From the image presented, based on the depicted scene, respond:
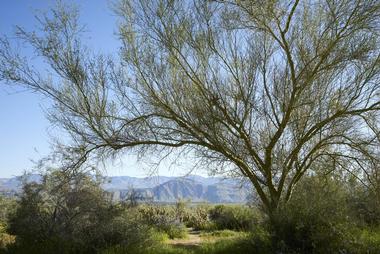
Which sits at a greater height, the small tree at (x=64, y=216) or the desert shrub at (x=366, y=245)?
the small tree at (x=64, y=216)

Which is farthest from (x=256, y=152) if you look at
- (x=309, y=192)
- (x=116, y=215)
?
(x=116, y=215)

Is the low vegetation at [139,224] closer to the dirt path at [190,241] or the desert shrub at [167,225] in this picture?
the dirt path at [190,241]

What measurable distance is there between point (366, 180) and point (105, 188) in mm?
7323

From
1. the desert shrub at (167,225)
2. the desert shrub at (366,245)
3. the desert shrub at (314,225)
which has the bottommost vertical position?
the desert shrub at (366,245)

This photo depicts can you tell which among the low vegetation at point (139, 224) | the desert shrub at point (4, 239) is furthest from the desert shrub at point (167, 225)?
the desert shrub at point (4, 239)

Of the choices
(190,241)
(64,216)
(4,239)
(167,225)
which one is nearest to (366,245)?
(190,241)

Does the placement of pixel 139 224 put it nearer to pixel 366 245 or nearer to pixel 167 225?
pixel 167 225

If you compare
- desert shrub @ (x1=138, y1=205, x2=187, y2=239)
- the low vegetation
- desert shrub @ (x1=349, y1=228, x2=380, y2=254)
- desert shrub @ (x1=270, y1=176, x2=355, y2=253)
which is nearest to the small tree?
the low vegetation

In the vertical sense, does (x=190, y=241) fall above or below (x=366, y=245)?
above

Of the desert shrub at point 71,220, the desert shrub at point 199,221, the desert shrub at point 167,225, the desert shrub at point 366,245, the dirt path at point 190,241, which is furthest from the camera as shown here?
the desert shrub at point 199,221

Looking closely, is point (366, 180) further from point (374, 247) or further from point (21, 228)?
point (21, 228)

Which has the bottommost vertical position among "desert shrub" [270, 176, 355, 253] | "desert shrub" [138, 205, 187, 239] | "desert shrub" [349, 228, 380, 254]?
"desert shrub" [349, 228, 380, 254]

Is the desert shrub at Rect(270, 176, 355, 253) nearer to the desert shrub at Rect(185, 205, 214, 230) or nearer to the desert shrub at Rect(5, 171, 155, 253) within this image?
the desert shrub at Rect(5, 171, 155, 253)

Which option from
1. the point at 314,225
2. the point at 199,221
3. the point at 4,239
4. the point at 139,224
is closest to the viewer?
the point at 314,225
